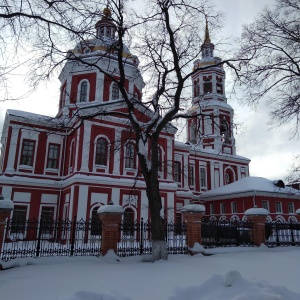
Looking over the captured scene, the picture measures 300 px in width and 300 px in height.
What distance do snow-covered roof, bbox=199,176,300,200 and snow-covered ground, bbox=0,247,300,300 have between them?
14890 mm

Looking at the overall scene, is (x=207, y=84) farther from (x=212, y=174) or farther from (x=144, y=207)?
(x=144, y=207)

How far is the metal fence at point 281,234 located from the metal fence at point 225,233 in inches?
68.5

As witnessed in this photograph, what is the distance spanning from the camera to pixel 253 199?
25.1m

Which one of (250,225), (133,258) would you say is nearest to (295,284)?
(133,258)

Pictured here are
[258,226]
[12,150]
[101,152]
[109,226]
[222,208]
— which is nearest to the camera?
[109,226]

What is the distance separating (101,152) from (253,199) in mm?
13619

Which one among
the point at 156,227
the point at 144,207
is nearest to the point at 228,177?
the point at 144,207

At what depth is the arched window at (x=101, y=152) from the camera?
2000 cm

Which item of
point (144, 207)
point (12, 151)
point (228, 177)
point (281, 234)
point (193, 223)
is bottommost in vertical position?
point (281, 234)

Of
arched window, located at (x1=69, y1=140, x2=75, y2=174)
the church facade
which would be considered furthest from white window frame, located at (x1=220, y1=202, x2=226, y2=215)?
arched window, located at (x1=69, y1=140, x2=75, y2=174)

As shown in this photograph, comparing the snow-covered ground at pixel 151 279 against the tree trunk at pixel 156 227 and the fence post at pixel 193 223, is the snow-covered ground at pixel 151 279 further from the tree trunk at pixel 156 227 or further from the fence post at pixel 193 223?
the fence post at pixel 193 223

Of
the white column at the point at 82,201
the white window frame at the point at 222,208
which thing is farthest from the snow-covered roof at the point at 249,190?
the white column at the point at 82,201

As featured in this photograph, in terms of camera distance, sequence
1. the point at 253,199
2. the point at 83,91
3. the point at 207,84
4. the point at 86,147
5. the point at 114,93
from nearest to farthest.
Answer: the point at 86,147 → the point at 83,91 → the point at 114,93 → the point at 253,199 → the point at 207,84

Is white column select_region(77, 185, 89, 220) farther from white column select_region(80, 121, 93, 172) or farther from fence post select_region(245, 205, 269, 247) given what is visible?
fence post select_region(245, 205, 269, 247)
